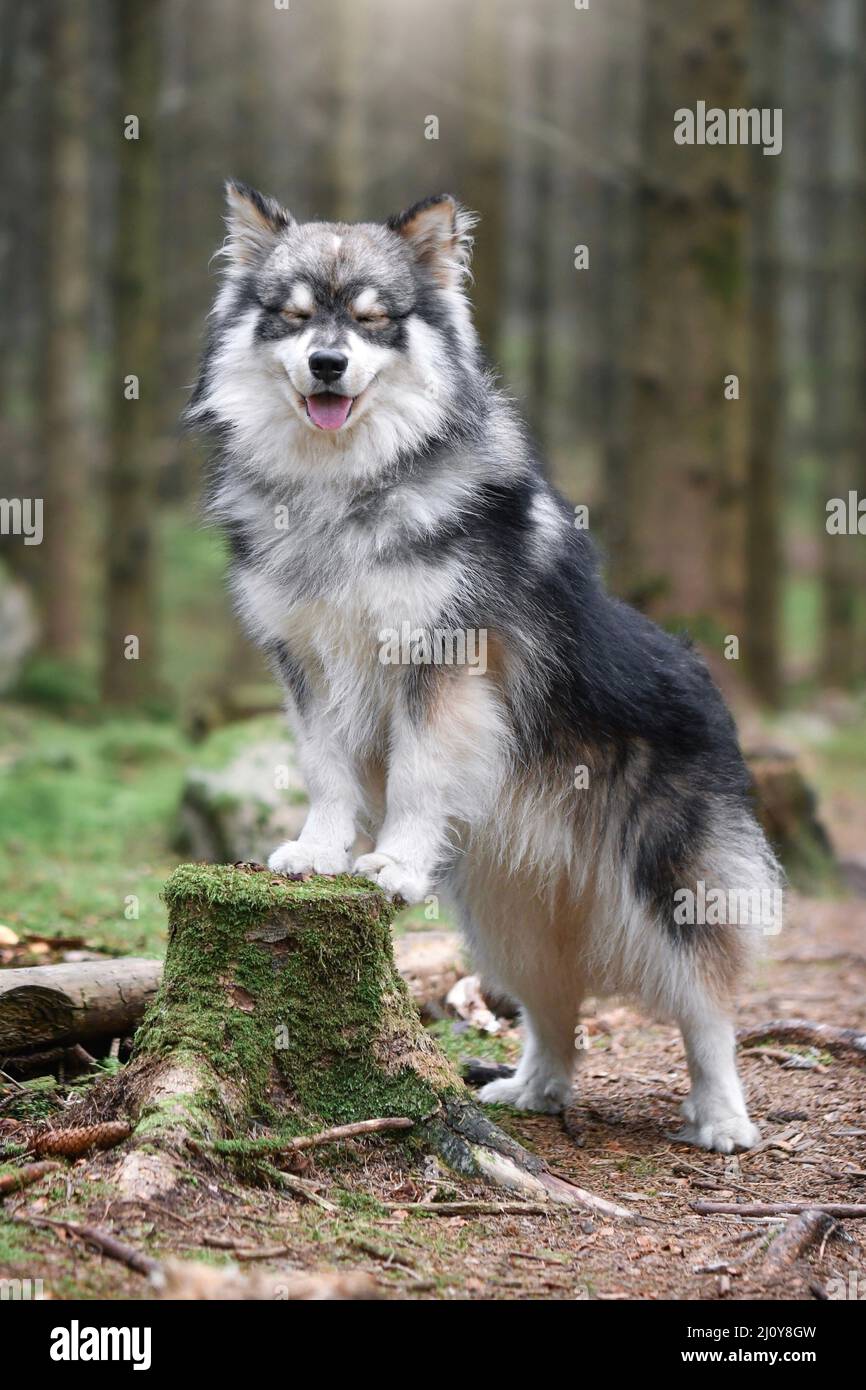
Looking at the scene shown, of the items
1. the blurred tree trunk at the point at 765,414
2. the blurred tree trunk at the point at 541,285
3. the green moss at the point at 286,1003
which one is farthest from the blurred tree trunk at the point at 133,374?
the green moss at the point at 286,1003

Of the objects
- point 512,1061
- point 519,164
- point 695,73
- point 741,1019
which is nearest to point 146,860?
point 512,1061

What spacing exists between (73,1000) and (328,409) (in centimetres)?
213

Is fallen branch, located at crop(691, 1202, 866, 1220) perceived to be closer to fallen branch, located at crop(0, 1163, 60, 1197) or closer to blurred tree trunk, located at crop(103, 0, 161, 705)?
fallen branch, located at crop(0, 1163, 60, 1197)

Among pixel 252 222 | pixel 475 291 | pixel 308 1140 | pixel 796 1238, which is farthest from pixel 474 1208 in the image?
pixel 475 291

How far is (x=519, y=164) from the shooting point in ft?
82.1

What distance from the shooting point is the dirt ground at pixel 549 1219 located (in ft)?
11.0

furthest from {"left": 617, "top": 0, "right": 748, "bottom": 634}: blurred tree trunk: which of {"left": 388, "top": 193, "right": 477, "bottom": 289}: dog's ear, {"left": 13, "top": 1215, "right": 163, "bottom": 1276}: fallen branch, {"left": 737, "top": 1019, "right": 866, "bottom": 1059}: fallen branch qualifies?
{"left": 13, "top": 1215, "right": 163, "bottom": 1276}: fallen branch

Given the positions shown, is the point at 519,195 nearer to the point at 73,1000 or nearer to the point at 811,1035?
the point at 811,1035

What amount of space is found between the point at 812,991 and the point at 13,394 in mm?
21692

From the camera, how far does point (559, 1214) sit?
13.4 ft

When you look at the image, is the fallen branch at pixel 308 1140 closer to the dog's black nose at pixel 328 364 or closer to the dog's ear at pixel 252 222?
the dog's black nose at pixel 328 364

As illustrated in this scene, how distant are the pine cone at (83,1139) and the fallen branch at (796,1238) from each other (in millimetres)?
1758

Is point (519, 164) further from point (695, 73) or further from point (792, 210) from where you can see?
point (695, 73)

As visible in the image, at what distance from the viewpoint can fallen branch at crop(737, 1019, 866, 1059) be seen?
5.95m
